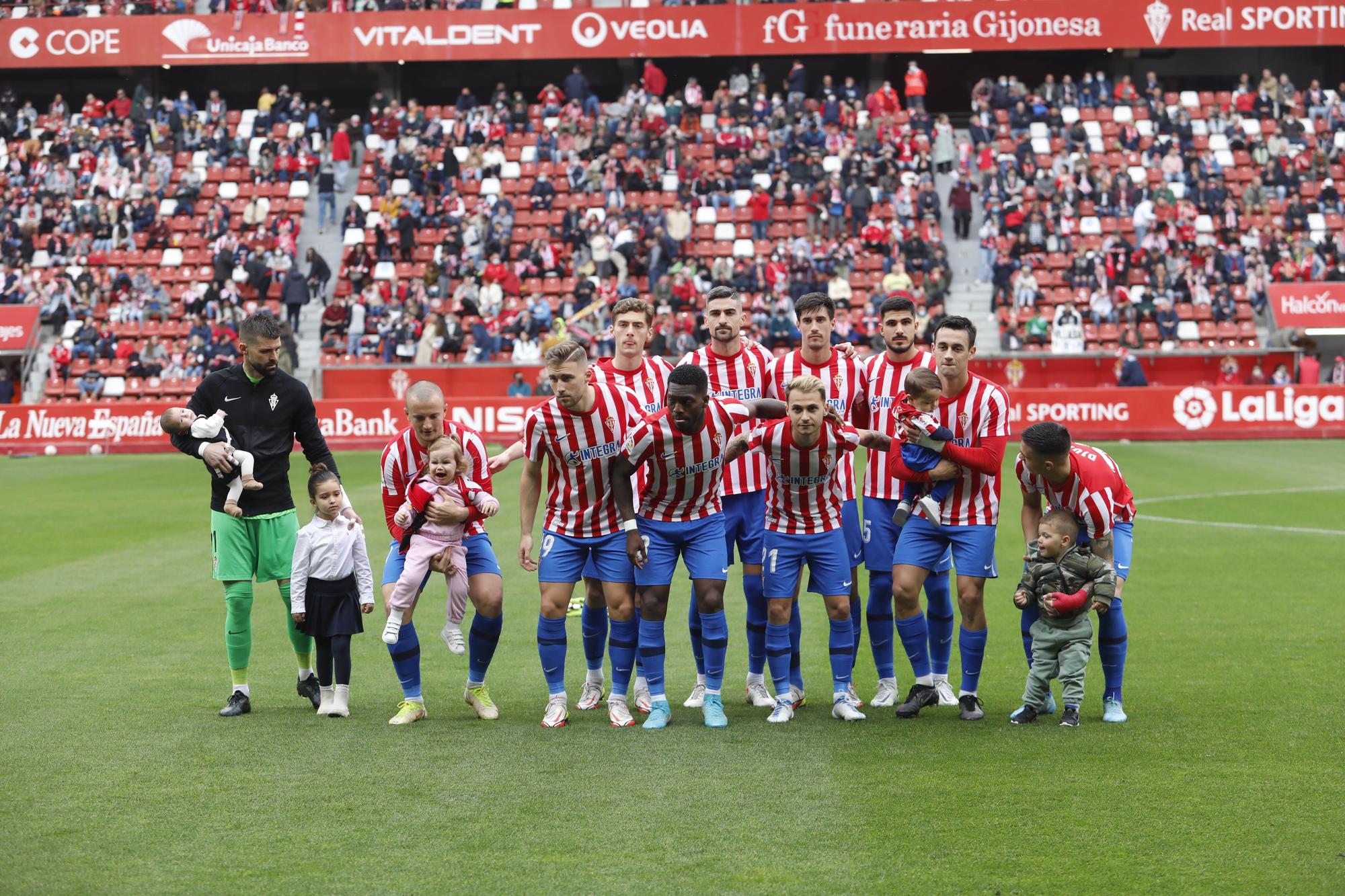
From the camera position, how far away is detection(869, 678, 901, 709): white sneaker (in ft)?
27.8

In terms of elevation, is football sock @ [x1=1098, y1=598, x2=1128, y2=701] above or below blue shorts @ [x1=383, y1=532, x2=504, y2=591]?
below

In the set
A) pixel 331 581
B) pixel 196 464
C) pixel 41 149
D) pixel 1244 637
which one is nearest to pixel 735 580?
pixel 1244 637

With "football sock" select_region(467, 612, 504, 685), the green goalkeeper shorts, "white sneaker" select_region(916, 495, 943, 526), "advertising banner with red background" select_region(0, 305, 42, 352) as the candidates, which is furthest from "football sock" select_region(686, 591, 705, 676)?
"advertising banner with red background" select_region(0, 305, 42, 352)

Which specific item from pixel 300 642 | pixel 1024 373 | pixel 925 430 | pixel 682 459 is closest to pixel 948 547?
pixel 925 430

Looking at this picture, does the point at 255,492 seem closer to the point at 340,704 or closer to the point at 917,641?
the point at 340,704

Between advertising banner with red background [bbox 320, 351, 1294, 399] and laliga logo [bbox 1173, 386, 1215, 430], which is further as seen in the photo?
advertising banner with red background [bbox 320, 351, 1294, 399]

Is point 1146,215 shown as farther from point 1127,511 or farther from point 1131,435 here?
point 1127,511

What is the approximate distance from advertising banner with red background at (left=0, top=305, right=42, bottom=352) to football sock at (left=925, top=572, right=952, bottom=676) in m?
32.1

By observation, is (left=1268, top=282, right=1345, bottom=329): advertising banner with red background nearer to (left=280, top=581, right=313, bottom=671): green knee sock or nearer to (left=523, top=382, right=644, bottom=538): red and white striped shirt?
(left=523, top=382, right=644, bottom=538): red and white striped shirt

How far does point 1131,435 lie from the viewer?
29.0m

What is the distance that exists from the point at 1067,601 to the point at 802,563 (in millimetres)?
1493

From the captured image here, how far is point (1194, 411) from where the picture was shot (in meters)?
29.3

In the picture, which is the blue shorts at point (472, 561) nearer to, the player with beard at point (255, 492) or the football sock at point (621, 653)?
the player with beard at point (255, 492)

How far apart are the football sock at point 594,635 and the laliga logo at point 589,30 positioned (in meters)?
35.6
